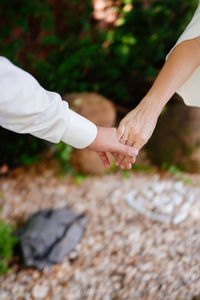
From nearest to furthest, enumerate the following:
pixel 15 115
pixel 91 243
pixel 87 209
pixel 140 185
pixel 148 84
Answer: pixel 15 115 → pixel 91 243 → pixel 87 209 → pixel 140 185 → pixel 148 84

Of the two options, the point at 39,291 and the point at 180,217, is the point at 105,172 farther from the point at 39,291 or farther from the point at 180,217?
the point at 39,291

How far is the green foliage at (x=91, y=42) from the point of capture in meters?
3.82

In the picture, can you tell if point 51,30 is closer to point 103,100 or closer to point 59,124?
point 103,100

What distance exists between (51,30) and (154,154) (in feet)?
6.54

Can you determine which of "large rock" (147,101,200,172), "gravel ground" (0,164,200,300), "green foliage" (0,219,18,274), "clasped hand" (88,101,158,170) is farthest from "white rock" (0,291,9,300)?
"large rock" (147,101,200,172)

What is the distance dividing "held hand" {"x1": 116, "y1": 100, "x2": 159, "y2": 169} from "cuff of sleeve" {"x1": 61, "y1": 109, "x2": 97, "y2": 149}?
8.7 inches

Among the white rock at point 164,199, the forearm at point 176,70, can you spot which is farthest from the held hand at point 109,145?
the white rock at point 164,199

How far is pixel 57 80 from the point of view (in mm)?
3566

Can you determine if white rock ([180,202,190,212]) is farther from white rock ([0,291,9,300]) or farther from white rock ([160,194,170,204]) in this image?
white rock ([0,291,9,300])

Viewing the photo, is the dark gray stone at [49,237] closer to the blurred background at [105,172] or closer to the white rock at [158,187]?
the blurred background at [105,172]

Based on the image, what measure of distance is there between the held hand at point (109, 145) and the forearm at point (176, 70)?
25cm

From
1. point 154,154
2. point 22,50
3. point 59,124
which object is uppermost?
point 59,124

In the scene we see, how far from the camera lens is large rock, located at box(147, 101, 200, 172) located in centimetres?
369

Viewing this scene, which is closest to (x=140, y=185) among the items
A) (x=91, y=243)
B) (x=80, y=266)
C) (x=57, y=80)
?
(x=91, y=243)
